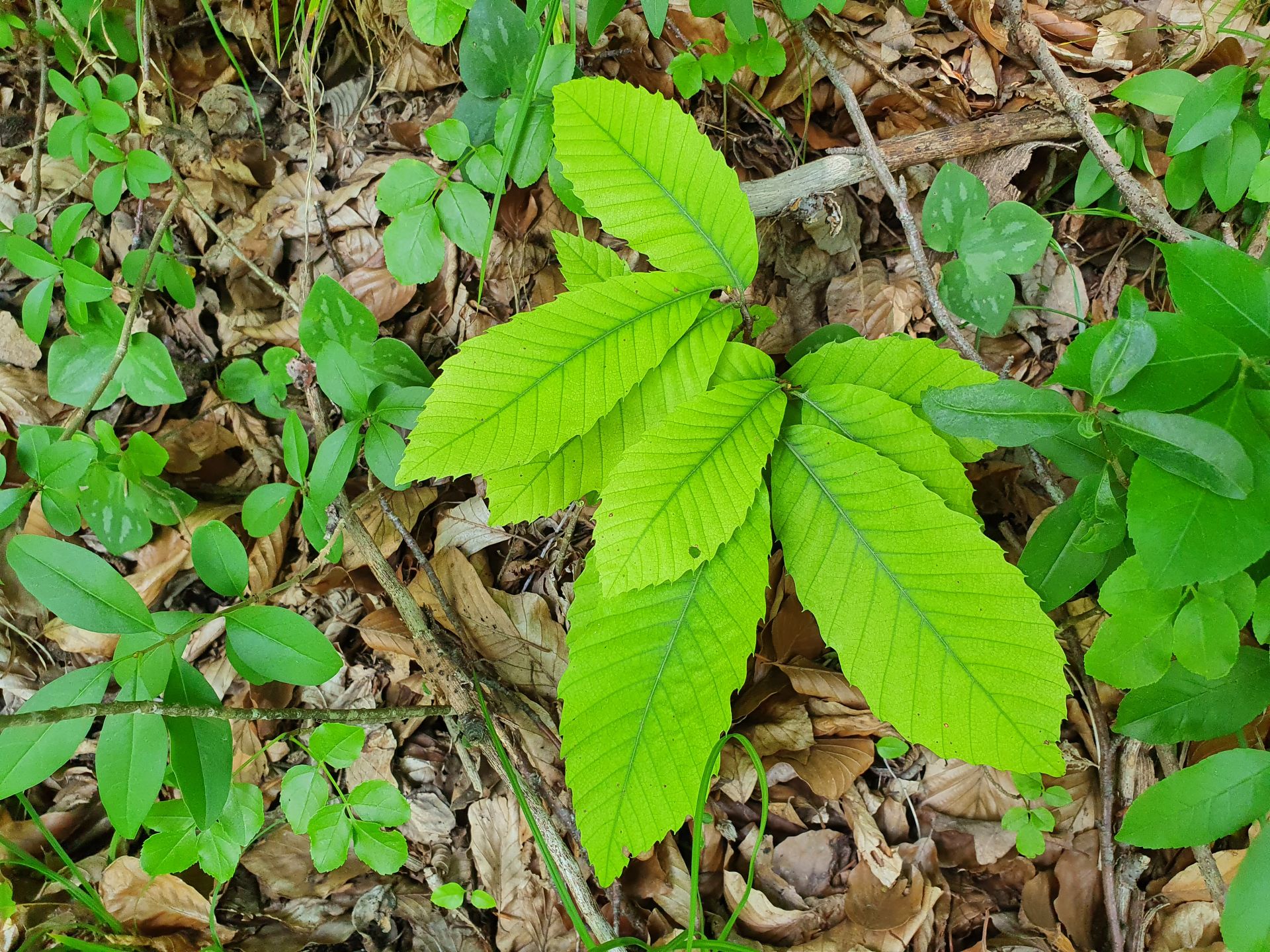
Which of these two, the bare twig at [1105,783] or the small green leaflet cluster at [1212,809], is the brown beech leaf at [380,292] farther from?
the small green leaflet cluster at [1212,809]

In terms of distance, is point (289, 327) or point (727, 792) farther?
point (289, 327)

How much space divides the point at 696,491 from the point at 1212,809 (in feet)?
3.05

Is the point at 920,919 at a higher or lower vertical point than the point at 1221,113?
lower

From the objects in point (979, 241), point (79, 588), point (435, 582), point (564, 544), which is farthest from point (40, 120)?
point (979, 241)

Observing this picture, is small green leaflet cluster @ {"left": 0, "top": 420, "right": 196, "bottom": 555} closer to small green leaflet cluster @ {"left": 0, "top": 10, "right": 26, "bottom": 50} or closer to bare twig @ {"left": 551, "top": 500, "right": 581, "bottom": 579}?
bare twig @ {"left": 551, "top": 500, "right": 581, "bottom": 579}

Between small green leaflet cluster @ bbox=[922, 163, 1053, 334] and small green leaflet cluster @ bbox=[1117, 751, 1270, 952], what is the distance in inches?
33.2

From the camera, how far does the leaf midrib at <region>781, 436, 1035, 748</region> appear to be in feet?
3.47

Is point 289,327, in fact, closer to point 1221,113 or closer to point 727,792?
point 727,792

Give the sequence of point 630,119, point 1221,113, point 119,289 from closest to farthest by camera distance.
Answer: point 630,119 < point 1221,113 < point 119,289

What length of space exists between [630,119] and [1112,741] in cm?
152

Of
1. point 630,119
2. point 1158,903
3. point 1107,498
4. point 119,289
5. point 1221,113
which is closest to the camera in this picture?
point 1107,498

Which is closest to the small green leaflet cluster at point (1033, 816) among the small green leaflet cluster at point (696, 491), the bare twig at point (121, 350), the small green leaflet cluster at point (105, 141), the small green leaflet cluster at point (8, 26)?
the small green leaflet cluster at point (696, 491)

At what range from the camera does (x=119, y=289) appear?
6.61 ft

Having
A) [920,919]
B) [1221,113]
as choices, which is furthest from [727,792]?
[1221,113]
